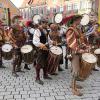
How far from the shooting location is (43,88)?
21.3ft

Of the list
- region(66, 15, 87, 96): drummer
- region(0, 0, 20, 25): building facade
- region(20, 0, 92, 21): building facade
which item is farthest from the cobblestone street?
region(20, 0, 92, 21): building facade

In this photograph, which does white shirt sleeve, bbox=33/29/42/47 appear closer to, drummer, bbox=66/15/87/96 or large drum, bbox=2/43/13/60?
drummer, bbox=66/15/87/96

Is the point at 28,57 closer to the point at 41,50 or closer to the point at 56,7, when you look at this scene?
the point at 41,50

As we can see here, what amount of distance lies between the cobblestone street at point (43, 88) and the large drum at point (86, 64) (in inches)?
17.5

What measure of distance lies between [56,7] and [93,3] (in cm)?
1228

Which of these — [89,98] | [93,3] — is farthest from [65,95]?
[93,3]

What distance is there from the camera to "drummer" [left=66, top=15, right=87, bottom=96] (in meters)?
5.77

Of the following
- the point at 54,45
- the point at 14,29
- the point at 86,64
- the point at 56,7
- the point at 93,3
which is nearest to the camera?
the point at 86,64

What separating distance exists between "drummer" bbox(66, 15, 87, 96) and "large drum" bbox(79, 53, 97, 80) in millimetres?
92

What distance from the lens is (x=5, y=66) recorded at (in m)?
9.42

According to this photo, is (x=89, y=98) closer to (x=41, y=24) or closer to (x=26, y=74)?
(x=41, y=24)

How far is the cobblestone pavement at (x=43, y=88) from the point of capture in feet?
19.1

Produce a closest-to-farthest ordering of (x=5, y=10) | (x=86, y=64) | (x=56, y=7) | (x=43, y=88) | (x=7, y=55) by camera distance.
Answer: (x=86, y=64)
(x=43, y=88)
(x=7, y=55)
(x=5, y=10)
(x=56, y=7)

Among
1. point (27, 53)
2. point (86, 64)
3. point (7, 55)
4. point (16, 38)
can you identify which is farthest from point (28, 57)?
point (86, 64)
